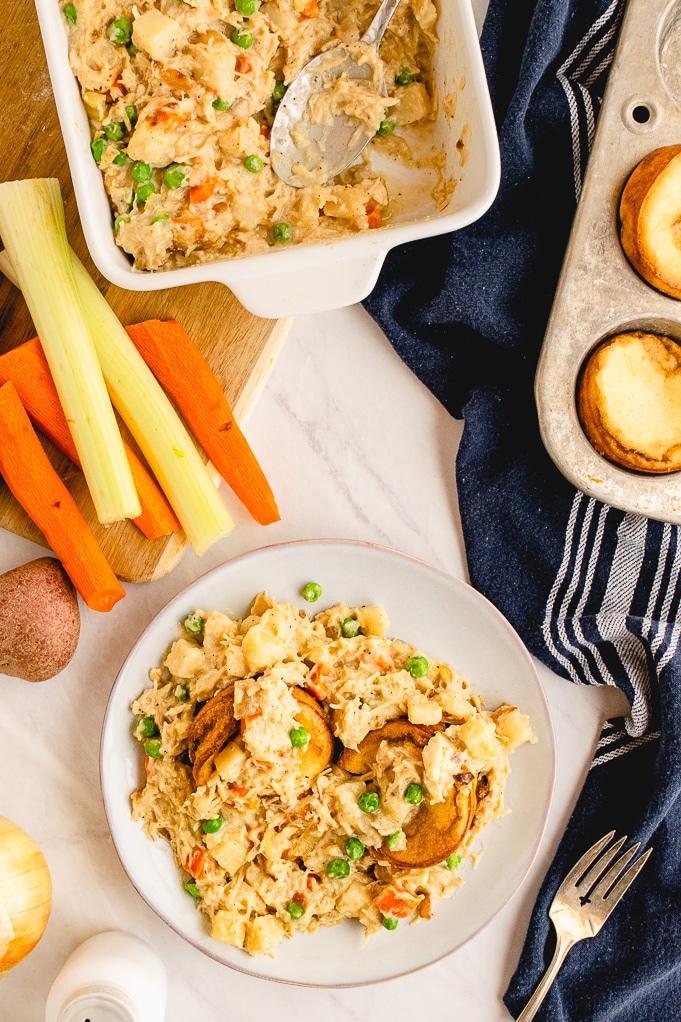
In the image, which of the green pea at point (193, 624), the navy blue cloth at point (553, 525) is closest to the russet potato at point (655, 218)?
the navy blue cloth at point (553, 525)

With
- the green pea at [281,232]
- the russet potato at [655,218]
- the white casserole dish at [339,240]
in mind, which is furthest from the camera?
the russet potato at [655,218]

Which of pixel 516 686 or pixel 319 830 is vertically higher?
pixel 516 686

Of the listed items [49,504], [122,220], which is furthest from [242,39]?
[49,504]

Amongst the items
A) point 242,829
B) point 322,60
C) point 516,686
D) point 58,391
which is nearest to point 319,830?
point 242,829

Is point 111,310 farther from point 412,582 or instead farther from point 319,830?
point 319,830

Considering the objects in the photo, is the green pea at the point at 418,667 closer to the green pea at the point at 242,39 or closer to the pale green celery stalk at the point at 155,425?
the pale green celery stalk at the point at 155,425

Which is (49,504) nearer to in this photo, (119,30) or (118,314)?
(118,314)
